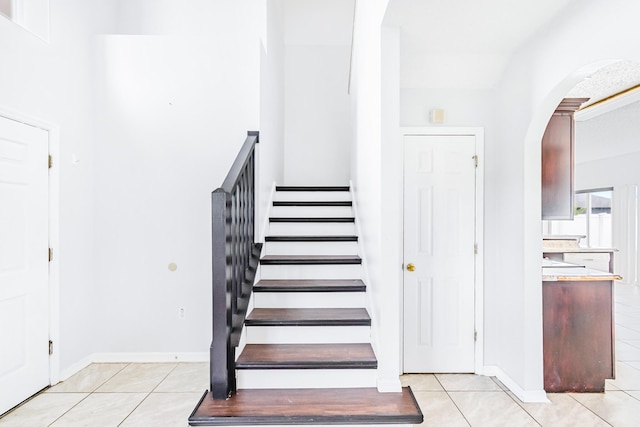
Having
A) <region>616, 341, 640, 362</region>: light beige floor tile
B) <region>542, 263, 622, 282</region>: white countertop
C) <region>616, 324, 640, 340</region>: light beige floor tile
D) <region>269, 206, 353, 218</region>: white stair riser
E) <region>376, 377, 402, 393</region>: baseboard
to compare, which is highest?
<region>269, 206, 353, 218</region>: white stair riser

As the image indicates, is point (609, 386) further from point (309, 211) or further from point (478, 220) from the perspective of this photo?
point (309, 211)

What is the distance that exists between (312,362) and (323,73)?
4.07 metres

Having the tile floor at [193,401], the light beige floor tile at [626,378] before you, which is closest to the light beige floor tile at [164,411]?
the tile floor at [193,401]

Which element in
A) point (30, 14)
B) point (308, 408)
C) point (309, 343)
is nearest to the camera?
point (308, 408)

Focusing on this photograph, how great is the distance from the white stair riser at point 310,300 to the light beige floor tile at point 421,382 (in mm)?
863

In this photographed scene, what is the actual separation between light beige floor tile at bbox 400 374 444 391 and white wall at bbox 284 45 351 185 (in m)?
2.78

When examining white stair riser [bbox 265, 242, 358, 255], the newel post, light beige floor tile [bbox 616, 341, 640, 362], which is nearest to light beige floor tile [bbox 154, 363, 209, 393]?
the newel post

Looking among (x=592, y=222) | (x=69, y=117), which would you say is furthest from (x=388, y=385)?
(x=592, y=222)

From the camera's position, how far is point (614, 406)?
268 centimetres

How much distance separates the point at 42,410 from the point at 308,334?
191cm

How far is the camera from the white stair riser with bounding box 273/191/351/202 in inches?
153

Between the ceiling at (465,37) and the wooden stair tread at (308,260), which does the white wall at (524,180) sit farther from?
the wooden stair tread at (308,260)

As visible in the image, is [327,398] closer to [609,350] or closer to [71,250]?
[609,350]

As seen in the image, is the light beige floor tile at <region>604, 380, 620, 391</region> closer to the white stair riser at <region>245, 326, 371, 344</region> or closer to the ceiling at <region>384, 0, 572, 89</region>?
the white stair riser at <region>245, 326, 371, 344</region>
